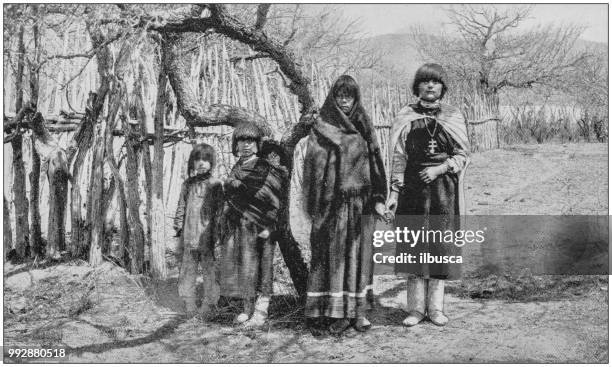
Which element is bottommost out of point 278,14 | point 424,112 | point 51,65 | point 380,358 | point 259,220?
point 380,358

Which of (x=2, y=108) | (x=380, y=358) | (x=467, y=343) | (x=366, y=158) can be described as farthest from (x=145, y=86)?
(x=467, y=343)

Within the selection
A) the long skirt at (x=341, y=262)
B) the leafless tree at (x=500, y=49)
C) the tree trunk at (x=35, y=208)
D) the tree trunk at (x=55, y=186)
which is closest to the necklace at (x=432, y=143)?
the long skirt at (x=341, y=262)

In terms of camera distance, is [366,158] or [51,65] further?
[51,65]

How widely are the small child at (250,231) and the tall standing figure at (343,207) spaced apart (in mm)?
342

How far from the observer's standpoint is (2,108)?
209 inches

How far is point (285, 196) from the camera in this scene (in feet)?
17.4

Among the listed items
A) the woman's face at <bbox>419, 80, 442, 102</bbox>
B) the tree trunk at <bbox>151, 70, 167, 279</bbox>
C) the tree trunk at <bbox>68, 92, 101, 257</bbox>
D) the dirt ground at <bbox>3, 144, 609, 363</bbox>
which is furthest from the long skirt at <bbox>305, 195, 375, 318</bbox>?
the tree trunk at <bbox>68, 92, 101, 257</bbox>

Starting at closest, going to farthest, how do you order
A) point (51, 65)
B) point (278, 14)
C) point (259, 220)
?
point (259, 220) < point (51, 65) < point (278, 14)

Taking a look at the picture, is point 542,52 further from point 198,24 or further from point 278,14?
point 198,24

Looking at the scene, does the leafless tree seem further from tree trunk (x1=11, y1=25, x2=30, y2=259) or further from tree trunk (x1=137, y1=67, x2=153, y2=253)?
tree trunk (x1=11, y1=25, x2=30, y2=259)

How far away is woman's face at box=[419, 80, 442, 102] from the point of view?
202 inches

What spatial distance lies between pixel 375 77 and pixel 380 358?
2.88 meters

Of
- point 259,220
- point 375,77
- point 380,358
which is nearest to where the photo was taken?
point 380,358

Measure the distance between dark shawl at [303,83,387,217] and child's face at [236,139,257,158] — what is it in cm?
46
